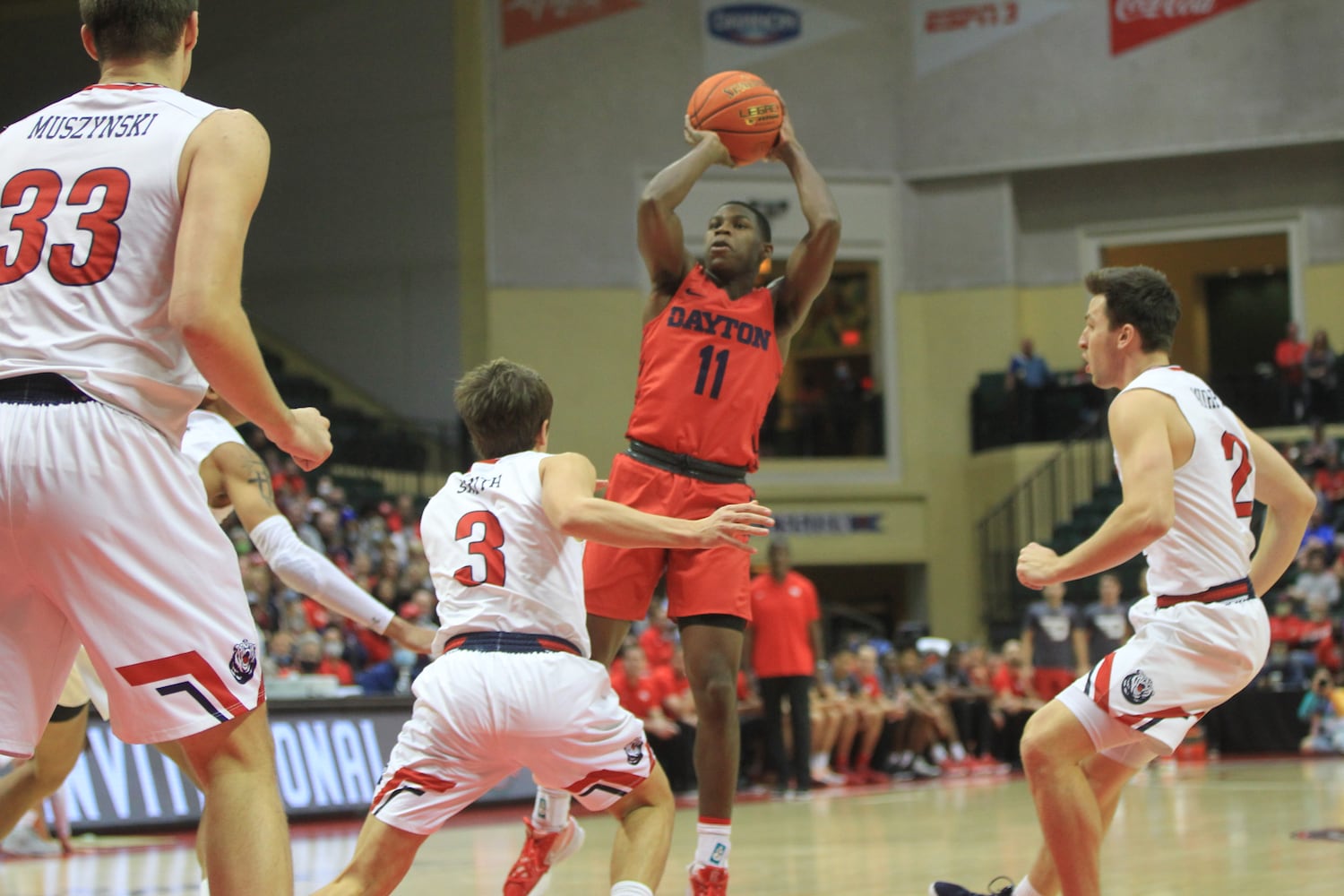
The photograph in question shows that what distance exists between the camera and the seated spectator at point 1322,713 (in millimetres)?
14414

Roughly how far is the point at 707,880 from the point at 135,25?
9.31 ft

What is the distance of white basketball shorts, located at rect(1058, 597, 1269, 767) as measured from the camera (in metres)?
4.07

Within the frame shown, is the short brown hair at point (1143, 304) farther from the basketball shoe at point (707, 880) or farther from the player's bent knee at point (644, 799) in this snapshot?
the basketball shoe at point (707, 880)

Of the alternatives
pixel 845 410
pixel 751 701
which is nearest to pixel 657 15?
pixel 845 410

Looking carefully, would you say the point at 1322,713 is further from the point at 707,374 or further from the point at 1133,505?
the point at 1133,505

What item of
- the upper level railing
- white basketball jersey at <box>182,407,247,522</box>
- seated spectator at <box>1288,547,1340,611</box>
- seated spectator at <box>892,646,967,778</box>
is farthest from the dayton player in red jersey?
the upper level railing

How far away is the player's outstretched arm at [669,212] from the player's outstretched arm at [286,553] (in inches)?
52.6

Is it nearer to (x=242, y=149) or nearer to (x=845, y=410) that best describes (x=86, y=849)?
(x=242, y=149)

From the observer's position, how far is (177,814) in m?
8.81

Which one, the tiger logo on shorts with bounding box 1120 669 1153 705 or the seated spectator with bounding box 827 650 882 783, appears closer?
the tiger logo on shorts with bounding box 1120 669 1153 705

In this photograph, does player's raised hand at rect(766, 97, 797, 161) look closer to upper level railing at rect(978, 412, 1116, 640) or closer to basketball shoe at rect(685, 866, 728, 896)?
basketball shoe at rect(685, 866, 728, 896)

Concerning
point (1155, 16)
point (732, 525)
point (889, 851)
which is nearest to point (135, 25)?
point (732, 525)

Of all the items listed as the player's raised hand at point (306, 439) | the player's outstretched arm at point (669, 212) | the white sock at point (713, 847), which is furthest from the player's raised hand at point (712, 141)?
the player's raised hand at point (306, 439)

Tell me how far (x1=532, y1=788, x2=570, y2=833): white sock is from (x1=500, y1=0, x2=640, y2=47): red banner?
17848 millimetres
